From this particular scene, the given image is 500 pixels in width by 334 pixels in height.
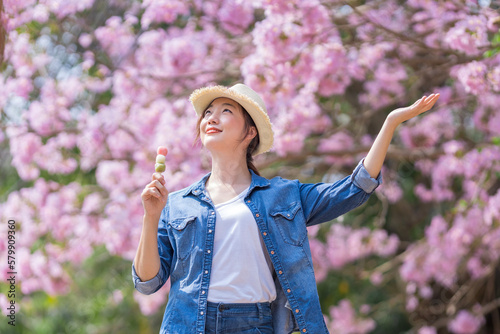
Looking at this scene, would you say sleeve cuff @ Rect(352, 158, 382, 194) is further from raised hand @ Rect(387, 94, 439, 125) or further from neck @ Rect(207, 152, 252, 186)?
neck @ Rect(207, 152, 252, 186)

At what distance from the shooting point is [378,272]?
5.54 metres

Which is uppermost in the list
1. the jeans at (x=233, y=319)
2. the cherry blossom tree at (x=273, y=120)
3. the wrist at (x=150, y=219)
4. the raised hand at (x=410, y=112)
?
the raised hand at (x=410, y=112)

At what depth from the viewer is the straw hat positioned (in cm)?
235

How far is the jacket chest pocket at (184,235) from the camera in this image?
7.15 ft

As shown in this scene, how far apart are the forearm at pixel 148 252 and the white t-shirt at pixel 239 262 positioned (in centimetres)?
20

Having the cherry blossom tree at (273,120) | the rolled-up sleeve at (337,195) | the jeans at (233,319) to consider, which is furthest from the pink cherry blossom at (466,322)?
the jeans at (233,319)

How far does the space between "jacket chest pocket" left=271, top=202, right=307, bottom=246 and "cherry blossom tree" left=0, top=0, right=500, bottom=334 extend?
1.96m

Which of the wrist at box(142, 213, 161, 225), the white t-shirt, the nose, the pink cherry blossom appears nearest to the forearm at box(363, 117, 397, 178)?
the white t-shirt

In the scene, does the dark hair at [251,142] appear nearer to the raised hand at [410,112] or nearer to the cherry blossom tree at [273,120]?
the raised hand at [410,112]

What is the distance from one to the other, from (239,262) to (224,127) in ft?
1.62

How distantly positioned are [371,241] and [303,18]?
94.5 inches

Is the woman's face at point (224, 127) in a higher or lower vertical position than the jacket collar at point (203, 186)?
higher

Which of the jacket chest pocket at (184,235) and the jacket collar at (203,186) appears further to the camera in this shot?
the jacket collar at (203,186)

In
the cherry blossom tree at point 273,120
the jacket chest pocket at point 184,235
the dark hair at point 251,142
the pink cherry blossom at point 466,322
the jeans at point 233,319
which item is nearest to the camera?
the jeans at point 233,319
